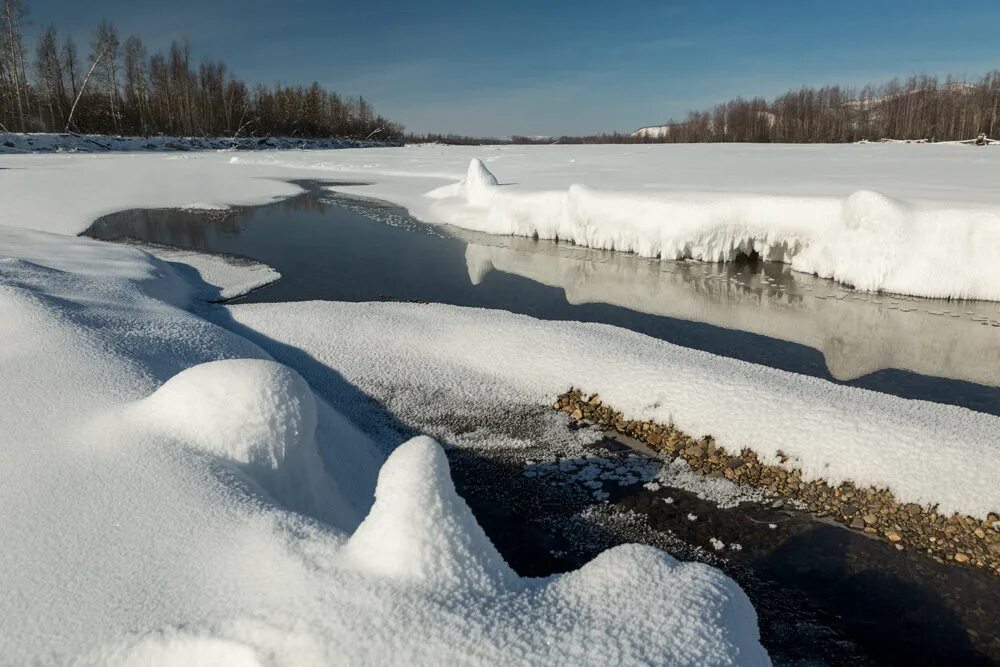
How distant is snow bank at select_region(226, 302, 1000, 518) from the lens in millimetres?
4926

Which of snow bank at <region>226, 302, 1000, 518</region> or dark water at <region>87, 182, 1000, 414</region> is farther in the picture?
dark water at <region>87, 182, 1000, 414</region>

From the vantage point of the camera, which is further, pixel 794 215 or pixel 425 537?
pixel 794 215

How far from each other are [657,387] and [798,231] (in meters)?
7.09

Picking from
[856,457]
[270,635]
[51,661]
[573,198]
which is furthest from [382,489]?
[573,198]

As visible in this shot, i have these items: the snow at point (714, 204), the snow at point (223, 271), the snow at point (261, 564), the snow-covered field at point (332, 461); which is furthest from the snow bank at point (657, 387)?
the snow at point (714, 204)

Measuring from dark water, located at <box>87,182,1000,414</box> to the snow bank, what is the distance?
1382 mm

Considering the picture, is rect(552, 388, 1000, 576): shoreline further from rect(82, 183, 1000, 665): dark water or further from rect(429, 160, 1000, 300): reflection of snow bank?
rect(429, 160, 1000, 300): reflection of snow bank

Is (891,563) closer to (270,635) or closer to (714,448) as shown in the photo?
(714,448)

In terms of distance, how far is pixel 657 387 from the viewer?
6.20 metres

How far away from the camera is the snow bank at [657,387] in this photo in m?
4.93

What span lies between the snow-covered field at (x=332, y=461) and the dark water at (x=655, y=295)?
1.15 meters

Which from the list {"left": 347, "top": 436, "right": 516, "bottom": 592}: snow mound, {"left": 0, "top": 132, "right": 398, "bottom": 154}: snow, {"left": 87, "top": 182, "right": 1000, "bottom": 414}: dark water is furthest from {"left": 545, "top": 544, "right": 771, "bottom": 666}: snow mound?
{"left": 0, "top": 132, "right": 398, "bottom": 154}: snow

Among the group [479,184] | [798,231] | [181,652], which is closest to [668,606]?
[181,652]

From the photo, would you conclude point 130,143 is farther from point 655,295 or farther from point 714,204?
point 655,295
